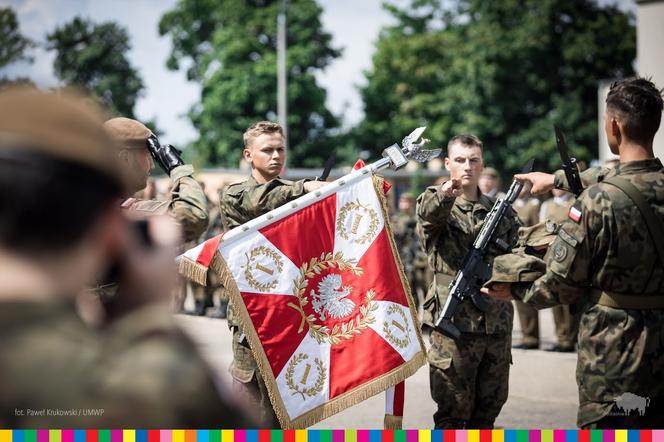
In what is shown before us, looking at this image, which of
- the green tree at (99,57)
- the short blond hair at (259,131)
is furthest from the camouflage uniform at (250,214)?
the green tree at (99,57)

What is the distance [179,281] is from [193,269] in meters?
2.38

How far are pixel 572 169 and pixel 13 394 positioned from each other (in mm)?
3189

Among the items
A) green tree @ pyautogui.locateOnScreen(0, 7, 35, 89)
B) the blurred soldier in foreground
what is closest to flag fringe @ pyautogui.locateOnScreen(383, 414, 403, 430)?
the blurred soldier in foreground

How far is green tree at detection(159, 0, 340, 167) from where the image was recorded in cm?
4556

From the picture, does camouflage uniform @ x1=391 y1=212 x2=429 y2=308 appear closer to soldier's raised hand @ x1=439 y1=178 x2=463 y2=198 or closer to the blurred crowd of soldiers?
the blurred crowd of soldiers

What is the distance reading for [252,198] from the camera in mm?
4773

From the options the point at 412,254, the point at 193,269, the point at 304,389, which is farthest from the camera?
the point at 412,254

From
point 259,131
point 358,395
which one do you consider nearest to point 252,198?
point 259,131

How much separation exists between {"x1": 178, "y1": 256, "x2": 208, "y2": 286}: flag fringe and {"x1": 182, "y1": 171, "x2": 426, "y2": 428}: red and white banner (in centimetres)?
3

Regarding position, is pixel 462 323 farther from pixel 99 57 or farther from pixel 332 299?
pixel 99 57

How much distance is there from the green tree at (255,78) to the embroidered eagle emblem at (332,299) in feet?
Result: 134

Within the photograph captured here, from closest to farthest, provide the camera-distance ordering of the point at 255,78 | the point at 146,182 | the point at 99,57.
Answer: the point at 146,182
the point at 255,78
the point at 99,57

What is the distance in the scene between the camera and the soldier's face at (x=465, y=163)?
5.22 metres

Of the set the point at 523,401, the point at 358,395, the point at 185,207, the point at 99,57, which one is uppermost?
the point at 99,57
